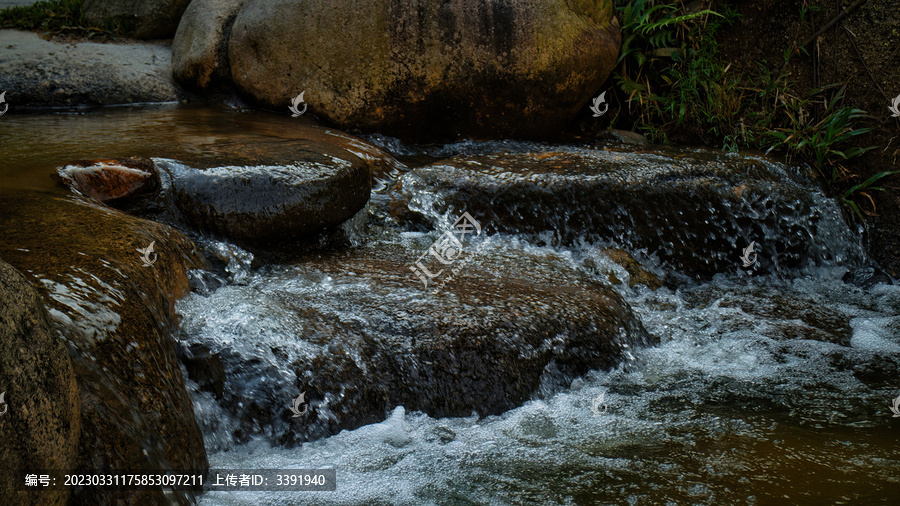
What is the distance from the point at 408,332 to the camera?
300cm

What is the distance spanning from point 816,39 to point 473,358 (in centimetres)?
455

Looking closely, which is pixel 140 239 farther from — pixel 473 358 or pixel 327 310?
pixel 473 358

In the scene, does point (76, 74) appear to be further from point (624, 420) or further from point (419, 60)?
point (624, 420)

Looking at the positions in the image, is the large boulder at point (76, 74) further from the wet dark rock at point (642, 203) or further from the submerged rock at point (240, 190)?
the wet dark rock at point (642, 203)

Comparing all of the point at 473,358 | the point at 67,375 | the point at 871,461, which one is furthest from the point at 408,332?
the point at 871,461

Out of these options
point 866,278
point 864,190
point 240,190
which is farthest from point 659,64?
point 240,190

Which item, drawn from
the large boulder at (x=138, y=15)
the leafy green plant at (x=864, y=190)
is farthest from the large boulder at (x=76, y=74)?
the leafy green plant at (x=864, y=190)

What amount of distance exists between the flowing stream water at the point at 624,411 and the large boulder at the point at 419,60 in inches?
68.9

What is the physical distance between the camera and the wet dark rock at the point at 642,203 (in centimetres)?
466

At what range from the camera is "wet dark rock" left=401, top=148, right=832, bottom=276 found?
4.66 m

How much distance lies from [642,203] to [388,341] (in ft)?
8.37

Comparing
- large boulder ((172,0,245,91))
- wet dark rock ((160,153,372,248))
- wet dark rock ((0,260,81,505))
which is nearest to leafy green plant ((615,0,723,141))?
wet dark rock ((160,153,372,248))

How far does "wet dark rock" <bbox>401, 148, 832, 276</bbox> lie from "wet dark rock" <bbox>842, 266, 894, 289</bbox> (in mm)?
289

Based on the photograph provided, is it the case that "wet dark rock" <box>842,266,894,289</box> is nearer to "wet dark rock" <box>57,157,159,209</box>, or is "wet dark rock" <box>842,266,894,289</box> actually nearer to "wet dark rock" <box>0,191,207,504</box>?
"wet dark rock" <box>0,191,207,504</box>
